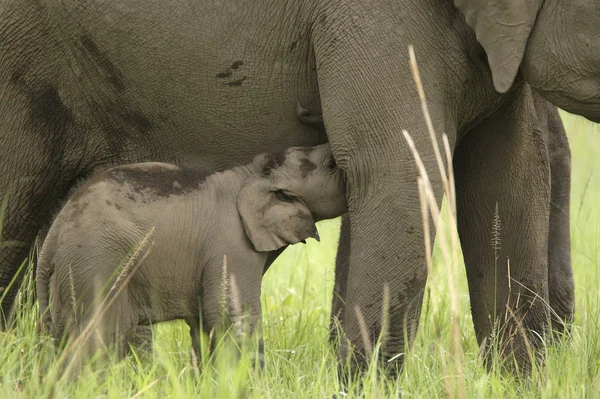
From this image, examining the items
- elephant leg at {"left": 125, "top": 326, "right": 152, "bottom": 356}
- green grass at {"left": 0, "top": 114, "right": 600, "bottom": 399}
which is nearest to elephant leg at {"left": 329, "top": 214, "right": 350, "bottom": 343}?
green grass at {"left": 0, "top": 114, "right": 600, "bottom": 399}

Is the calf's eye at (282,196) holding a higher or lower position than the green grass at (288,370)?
higher

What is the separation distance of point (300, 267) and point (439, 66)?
4.27 metres

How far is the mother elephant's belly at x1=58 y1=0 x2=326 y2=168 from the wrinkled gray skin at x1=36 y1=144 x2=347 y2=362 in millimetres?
190

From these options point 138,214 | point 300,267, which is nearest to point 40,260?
point 138,214

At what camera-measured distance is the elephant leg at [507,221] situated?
17.7ft

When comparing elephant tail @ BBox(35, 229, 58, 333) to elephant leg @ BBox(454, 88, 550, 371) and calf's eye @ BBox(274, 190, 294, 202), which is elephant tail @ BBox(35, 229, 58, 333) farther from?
elephant leg @ BBox(454, 88, 550, 371)

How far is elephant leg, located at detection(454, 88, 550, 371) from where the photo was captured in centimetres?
540

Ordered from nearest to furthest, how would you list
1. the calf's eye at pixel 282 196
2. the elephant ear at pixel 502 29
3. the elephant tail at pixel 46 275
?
1. the elephant ear at pixel 502 29
2. the elephant tail at pixel 46 275
3. the calf's eye at pixel 282 196

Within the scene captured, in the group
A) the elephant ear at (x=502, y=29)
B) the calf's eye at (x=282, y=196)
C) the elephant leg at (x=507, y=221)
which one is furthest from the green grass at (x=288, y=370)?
the elephant ear at (x=502, y=29)

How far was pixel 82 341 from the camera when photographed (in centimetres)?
446

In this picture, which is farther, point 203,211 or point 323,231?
point 323,231

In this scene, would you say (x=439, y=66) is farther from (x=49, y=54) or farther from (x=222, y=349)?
(x=49, y=54)

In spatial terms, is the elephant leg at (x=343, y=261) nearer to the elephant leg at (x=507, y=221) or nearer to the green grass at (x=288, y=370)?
the green grass at (x=288, y=370)

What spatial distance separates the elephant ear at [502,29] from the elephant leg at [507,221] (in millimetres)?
715
